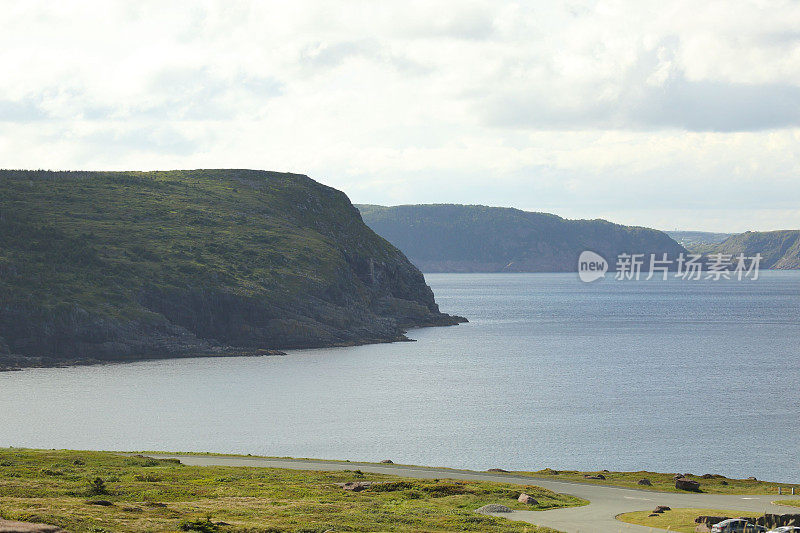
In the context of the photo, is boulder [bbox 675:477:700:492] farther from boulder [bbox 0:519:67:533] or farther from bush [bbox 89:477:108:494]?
boulder [bbox 0:519:67:533]

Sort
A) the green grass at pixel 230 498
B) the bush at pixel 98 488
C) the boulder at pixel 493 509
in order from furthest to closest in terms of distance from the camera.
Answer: the bush at pixel 98 488 → the boulder at pixel 493 509 → the green grass at pixel 230 498

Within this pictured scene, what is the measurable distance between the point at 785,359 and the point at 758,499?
429 ft

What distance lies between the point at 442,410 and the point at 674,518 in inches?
2949

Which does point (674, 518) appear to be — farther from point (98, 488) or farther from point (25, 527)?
point (98, 488)

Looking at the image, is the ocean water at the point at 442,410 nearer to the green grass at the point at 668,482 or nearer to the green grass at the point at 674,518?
the green grass at the point at 668,482

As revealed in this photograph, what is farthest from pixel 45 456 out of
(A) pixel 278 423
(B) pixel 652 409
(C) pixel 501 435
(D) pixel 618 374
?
(D) pixel 618 374

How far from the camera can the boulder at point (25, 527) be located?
37625 millimetres

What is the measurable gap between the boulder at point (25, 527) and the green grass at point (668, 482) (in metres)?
46.5

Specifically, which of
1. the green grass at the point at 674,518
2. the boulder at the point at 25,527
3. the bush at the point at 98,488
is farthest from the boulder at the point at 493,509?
the boulder at the point at 25,527

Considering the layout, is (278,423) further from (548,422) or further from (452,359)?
(452,359)

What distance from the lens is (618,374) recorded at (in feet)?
538

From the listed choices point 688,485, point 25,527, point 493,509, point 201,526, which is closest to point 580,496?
point 688,485

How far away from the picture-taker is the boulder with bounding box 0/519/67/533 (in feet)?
123

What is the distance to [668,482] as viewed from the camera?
7594 centimetres
